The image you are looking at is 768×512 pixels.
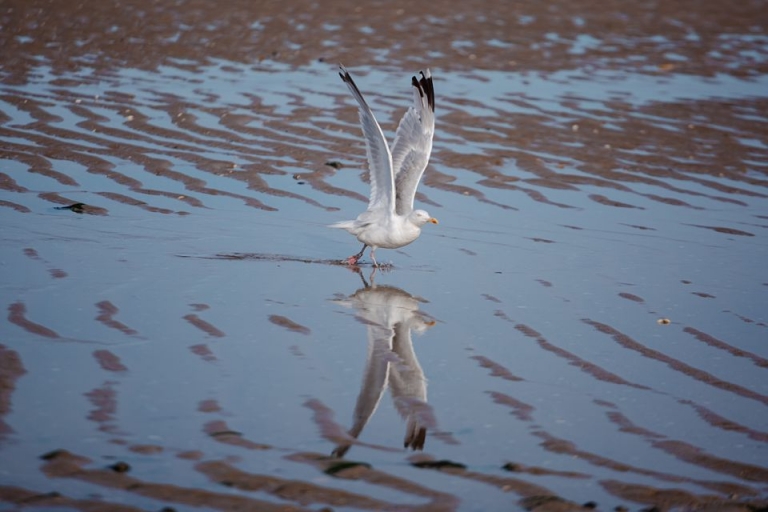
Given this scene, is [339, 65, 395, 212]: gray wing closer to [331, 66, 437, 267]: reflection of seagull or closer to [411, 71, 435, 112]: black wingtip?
[331, 66, 437, 267]: reflection of seagull

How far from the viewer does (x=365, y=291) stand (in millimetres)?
7840

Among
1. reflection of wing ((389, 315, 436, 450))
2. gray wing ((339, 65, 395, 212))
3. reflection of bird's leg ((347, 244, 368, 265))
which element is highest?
gray wing ((339, 65, 395, 212))

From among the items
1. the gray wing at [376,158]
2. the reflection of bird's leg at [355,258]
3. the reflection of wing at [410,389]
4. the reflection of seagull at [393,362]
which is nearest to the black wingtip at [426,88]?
the gray wing at [376,158]

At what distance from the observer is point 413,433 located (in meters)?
5.35

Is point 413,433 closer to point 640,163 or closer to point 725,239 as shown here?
point 725,239

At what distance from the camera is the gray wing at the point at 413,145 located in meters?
8.87

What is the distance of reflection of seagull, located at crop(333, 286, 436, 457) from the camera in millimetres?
5500

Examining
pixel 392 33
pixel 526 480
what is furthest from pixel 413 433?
pixel 392 33

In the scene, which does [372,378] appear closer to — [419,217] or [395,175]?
[419,217]

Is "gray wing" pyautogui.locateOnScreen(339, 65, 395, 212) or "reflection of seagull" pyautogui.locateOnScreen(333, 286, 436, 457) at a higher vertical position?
"gray wing" pyautogui.locateOnScreen(339, 65, 395, 212)

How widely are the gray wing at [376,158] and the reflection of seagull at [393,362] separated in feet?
2.48

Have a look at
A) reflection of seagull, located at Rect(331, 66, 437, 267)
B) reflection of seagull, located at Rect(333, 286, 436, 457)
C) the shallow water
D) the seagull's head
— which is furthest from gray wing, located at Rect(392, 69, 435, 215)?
reflection of seagull, located at Rect(333, 286, 436, 457)

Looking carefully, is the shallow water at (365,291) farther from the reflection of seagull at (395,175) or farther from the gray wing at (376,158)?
the gray wing at (376,158)

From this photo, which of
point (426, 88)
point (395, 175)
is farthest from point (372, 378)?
point (426, 88)
